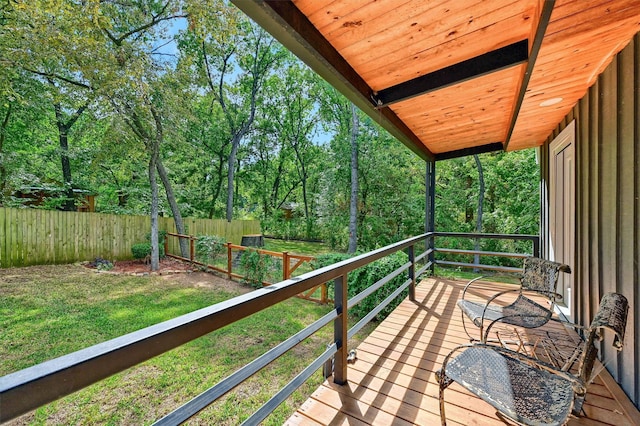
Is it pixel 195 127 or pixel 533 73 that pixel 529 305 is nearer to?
pixel 533 73

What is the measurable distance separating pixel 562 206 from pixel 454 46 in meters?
2.72

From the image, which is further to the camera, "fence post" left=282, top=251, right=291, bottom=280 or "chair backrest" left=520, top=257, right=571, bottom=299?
"fence post" left=282, top=251, right=291, bottom=280

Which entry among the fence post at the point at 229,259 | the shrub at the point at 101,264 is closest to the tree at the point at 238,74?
the shrub at the point at 101,264

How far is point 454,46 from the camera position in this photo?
177cm

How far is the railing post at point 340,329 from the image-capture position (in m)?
1.79

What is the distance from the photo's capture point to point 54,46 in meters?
5.96

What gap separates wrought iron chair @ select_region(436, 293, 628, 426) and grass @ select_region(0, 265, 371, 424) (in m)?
1.99

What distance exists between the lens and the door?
2.87m

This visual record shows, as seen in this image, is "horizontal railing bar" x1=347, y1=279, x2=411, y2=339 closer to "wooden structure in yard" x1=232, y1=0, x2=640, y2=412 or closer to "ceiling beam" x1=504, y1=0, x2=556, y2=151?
"wooden structure in yard" x1=232, y1=0, x2=640, y2=412

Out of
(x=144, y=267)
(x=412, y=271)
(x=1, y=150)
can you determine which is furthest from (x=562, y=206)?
(x=1, y=150)

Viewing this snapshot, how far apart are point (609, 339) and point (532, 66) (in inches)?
77.9

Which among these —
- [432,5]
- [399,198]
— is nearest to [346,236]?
[399,198]

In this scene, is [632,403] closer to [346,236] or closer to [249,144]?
[346,236]

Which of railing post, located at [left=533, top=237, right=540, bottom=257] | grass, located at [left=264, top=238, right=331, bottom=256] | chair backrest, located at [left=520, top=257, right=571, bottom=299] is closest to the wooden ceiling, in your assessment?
chair backrest, located at [left=520, top=257, right=571, bottom=299]
